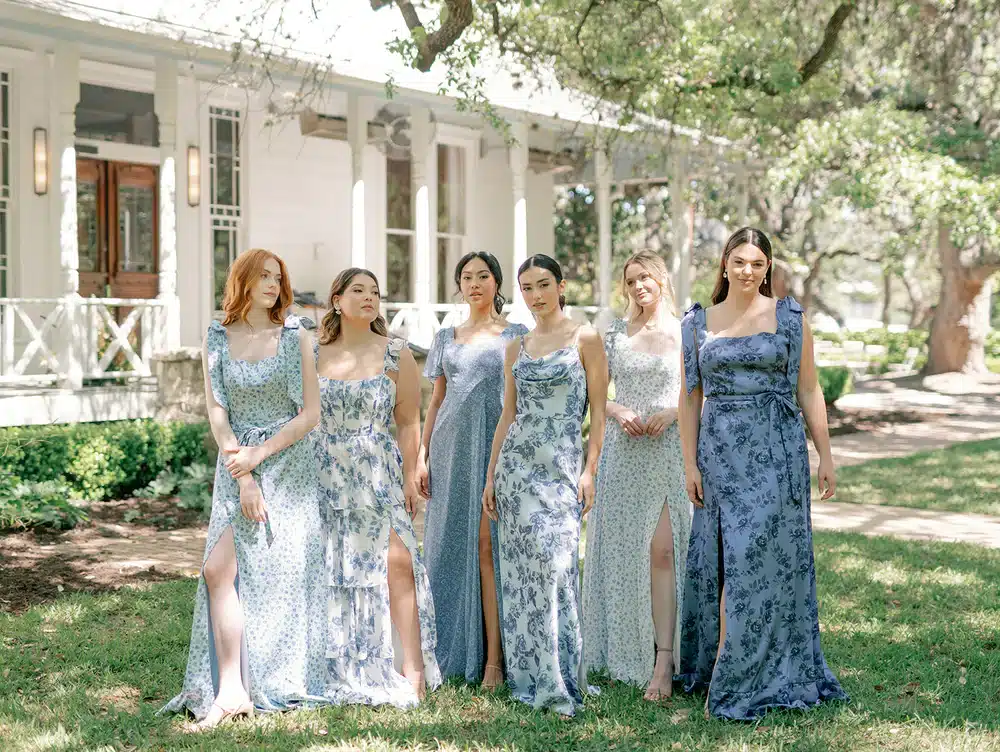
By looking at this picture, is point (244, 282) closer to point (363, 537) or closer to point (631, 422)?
point (363, 537)

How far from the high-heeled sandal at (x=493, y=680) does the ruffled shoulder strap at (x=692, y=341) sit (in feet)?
4.93

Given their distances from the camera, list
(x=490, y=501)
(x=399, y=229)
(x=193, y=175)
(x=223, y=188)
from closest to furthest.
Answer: (x=490, y=501), (x=193, y=175), (x=223, y=188), (x=399, y=229)

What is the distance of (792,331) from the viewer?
4.83m

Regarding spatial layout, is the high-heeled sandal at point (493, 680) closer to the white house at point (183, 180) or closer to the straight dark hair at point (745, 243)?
the straight dark hair at point (745, 243)

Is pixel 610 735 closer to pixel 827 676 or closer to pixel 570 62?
pixel 827 676

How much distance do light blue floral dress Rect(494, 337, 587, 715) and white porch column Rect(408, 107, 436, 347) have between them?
Result: 8915mm

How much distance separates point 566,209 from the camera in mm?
23625

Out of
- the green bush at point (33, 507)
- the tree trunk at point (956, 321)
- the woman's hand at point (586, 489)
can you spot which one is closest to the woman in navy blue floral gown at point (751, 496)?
the woman's hand at point (586, 489)

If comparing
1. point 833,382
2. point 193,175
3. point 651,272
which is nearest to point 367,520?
point 651,272

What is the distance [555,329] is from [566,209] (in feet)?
62.0

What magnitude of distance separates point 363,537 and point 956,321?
21.2 meters

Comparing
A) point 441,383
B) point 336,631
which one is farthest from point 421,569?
point 441,383

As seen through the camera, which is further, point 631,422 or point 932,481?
point 932,481

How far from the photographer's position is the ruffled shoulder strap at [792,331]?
484 centimetres
